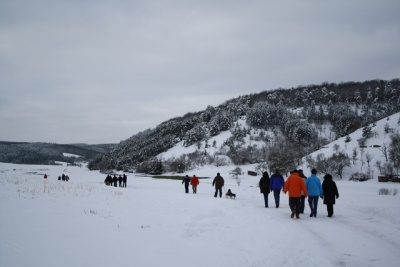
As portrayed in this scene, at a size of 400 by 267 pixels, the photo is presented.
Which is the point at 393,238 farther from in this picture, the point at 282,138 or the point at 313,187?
the point at 282,138

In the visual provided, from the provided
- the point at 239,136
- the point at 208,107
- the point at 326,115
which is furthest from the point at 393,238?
the point at 208,107

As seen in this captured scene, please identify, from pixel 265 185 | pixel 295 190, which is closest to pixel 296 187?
pixel 295 190

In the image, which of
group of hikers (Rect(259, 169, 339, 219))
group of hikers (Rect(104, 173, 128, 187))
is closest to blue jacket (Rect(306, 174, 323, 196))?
group of hikers (Rect(259, 169, 339, 219))

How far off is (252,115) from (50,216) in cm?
14228

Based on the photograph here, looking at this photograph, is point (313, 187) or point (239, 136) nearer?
point (313, 187)

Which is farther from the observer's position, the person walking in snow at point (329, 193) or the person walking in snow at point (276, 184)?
the person walking in snow at point (276, 184)

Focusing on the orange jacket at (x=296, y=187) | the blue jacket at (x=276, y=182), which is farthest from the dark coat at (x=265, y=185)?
the orange jacket at (x=296, y=187)

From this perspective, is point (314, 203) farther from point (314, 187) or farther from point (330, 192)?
point (330, 192)

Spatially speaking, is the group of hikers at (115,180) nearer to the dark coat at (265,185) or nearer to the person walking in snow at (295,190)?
the dark coat at (265,185)

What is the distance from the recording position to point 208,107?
180m

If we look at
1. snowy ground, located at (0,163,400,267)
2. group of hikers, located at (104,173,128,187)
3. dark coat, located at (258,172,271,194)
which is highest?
dark coat, located at (258,172,271,194)

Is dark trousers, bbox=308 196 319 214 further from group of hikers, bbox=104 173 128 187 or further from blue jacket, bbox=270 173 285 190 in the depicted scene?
group of hikers, bbox=104 173 128 187

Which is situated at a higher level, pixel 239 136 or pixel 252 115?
pixel 252 115

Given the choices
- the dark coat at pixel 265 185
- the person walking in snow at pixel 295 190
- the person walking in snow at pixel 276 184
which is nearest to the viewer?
the person walking in snow at pixel 295 190
